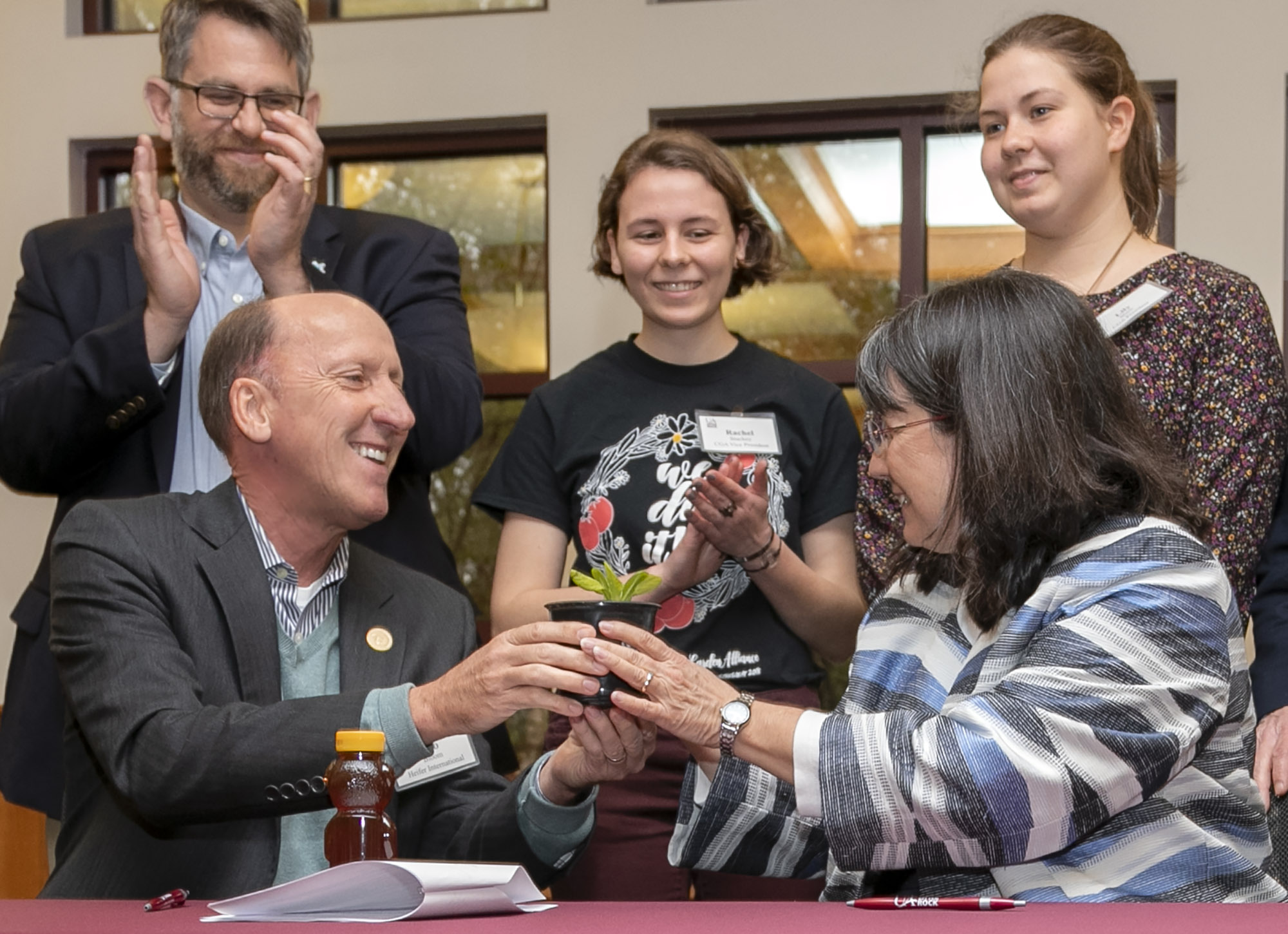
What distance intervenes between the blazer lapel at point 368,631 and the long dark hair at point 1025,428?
91 centimetres

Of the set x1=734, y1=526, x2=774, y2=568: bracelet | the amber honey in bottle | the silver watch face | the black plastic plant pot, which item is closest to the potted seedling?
the black plastic plant pot

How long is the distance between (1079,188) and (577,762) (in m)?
1.33

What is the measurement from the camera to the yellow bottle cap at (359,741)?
1630 mm

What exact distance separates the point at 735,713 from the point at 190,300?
4.73 feet

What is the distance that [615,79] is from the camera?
4.45 meters

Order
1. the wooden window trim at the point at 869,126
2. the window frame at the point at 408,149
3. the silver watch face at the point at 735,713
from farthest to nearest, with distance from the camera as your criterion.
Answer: the window frame at the point at 408,149 → the wooden window trim at the point at 869,126 → the silver watch face at the point at 735,713

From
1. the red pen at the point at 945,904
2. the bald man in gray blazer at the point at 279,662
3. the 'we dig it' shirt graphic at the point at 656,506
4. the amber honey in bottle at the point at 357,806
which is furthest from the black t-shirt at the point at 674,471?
the red pen at the point at 945,904

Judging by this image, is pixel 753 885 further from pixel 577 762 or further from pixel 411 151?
pixel 411 151

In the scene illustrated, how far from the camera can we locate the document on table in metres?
1.44

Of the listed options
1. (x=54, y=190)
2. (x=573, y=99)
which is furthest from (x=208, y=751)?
(x=54, y=190)

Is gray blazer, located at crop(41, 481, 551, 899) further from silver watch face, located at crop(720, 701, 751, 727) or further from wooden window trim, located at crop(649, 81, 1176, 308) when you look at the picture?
wooden window trim, located at crop(649, 81, 1176, 308)

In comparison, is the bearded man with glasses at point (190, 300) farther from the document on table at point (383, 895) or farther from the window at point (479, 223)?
the window at point (479, 223)

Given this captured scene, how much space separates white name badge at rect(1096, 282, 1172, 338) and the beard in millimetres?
1610

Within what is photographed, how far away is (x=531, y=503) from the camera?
2854mm
